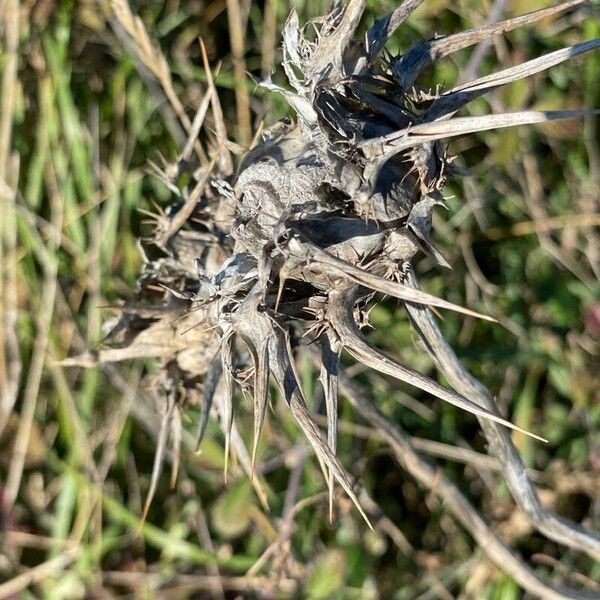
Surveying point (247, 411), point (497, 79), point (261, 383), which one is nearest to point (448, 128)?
point (497, 79)

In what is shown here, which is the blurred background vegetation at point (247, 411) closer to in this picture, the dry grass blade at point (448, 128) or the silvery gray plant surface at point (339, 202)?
the silvery gray plant surface at point (339, 202)

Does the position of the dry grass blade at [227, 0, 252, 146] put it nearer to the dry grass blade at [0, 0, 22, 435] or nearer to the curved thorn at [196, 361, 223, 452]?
the dry grass blade at [0, 0, 22, 435]

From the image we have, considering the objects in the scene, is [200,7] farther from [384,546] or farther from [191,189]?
[384,546]

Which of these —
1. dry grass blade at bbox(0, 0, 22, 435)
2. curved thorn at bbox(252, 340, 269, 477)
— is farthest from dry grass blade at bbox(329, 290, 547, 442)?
dry grass blade at bbox(0, 0, 22, 435)

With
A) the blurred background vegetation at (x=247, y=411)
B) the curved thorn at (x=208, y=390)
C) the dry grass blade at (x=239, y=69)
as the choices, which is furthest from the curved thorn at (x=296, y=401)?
the dry grass blade at (x=239, y=69)

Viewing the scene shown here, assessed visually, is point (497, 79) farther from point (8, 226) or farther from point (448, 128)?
point (8, 226)

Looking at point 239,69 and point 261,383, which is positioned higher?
point 239,69

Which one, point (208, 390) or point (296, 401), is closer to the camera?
point (296, 401)
